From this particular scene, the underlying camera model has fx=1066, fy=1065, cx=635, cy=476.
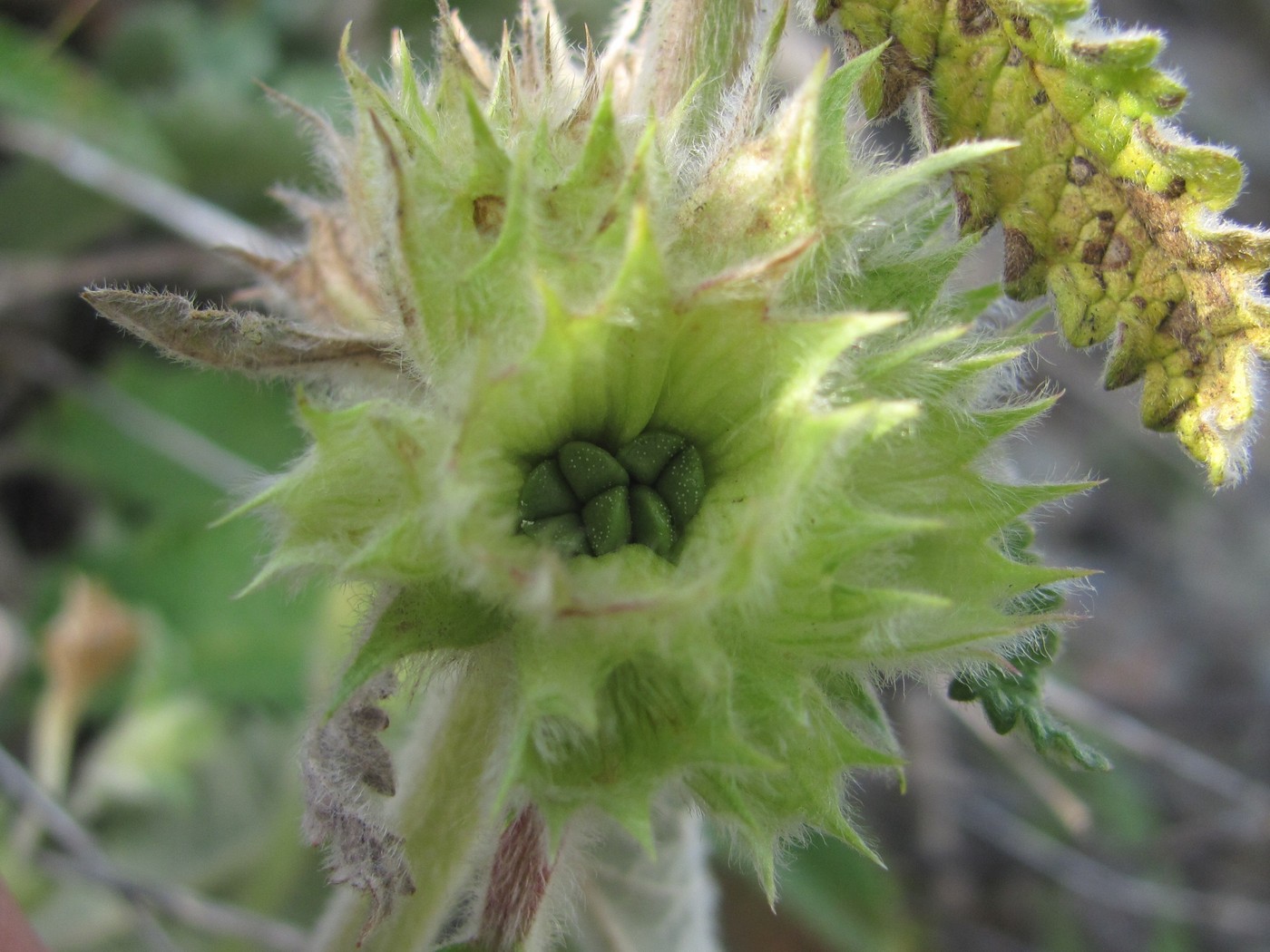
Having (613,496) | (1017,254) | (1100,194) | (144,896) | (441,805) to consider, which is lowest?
(144,896)

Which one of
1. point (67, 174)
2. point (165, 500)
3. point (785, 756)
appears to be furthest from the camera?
point (165, 500)

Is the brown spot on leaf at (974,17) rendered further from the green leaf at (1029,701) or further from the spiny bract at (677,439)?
the green leaf at (1029,701)

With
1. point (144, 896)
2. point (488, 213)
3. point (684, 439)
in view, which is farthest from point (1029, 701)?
point (144, 896)

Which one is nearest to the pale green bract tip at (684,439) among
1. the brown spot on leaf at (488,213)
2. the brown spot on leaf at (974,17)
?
the brown spot on leaf at (488,213)

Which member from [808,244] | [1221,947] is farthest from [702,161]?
[1221,947]

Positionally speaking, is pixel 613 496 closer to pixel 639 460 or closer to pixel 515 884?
pixel 639 460

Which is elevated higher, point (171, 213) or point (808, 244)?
point (808, 244)

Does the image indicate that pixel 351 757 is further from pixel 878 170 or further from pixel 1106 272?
pixel 1106 272
